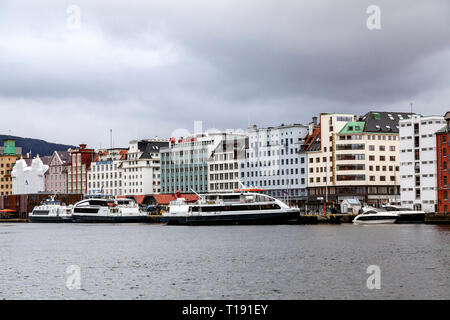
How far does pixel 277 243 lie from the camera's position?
9675 cm

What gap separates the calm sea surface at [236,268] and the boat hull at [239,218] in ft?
150

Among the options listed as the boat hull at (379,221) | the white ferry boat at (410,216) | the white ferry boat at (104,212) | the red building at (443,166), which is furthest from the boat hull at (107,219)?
the red building at (443,166)

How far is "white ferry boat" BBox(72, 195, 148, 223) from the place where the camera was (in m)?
190

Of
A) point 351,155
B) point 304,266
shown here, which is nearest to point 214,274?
point 304,266

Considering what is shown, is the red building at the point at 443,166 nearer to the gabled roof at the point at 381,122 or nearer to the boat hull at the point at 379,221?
the boat hull at the point at 379,221

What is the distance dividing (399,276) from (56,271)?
93.5 ft

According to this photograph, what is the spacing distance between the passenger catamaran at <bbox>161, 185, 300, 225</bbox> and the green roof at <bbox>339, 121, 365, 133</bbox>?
36.5 meters

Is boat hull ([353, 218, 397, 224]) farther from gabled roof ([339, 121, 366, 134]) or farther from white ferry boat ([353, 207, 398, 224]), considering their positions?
gabled roof ([339, 121, 366, 134])

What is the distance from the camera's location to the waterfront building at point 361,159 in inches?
7323

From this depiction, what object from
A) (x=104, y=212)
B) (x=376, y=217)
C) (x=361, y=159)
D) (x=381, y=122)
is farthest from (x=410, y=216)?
(x=104, y=212)

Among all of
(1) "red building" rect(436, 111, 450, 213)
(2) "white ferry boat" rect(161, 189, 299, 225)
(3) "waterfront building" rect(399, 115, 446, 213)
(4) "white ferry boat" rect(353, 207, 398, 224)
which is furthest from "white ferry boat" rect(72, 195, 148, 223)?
(1) "red building" rect(436, 111, 450, 213)

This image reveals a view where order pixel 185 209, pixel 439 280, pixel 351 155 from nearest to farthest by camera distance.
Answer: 1. pixel 439 280
2. pixel 185 209
3. pixel 351 155

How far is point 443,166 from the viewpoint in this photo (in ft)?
493
